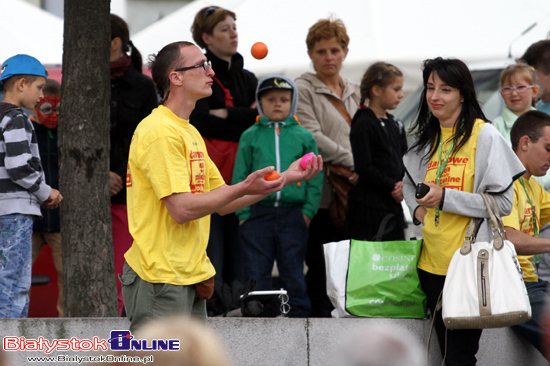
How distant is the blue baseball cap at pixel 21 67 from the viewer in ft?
18.8

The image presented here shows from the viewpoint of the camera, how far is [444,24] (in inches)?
447

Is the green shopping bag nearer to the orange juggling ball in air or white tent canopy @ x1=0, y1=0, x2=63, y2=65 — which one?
the orange juggling ball in air

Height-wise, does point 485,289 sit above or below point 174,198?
below

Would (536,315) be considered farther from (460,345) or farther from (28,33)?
(28,33)

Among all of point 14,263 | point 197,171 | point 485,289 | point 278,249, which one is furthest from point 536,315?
point 14,263

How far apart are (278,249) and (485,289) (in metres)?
2.13

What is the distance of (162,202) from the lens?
408cm

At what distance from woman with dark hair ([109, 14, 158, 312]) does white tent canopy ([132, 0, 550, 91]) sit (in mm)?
3805

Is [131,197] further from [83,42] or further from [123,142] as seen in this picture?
[123,142]

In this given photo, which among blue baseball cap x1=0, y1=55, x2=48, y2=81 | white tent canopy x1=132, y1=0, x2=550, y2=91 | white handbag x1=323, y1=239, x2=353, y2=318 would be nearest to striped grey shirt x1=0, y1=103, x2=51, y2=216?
blue baseball cap x1=0, y1=55, x2=48, y2=81

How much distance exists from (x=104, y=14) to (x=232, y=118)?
4.21 feet

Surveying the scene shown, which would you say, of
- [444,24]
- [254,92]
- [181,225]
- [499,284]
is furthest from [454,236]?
[444,24]

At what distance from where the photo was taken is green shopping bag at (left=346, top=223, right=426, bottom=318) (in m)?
5.31

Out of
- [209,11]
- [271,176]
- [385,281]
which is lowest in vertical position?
[385,281]
